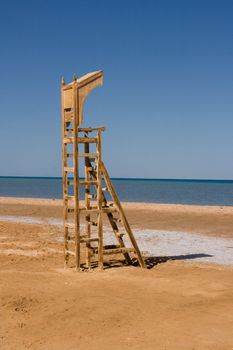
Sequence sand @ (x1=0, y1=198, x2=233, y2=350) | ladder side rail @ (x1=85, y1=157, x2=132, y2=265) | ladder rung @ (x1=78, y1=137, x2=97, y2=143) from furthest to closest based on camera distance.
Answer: ladder side rail @ (x1=85, y1=157, x2=132, y2=265), ladder rung @ (x1=78, y1=137, x2=97, y2=143), sand @ (x1=0, y1=198, x2=233, y2=350)

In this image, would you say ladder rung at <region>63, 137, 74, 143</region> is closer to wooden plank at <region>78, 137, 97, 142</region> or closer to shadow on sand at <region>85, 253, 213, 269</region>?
wooden plank at <region>78, 137, 97, 142</region>

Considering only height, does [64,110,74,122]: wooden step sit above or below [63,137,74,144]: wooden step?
above

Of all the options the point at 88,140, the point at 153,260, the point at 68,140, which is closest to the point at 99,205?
the point at 88,140

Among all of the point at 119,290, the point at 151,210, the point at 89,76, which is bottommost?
the point at 151,210

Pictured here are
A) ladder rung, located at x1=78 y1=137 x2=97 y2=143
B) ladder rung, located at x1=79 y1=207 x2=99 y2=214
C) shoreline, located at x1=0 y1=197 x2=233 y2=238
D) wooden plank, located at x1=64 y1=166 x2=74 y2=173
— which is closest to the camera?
wooden plank, located at x1=64 y1=166 x2=74 y2=173

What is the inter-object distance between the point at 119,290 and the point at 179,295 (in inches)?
54.8

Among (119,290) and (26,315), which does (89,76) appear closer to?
(119,290)

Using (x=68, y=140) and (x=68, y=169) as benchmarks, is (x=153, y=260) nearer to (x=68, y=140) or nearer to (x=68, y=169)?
(x=68, y=169)

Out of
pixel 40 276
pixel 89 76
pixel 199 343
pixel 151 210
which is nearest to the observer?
pixel 199 343

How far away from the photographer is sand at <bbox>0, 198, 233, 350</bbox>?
7672mm

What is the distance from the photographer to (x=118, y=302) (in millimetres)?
9727

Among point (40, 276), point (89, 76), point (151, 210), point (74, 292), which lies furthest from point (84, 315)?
point (151, 210)

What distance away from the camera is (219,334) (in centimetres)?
790

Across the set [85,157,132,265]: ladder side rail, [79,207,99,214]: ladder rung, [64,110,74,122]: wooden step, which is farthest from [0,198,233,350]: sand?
[64,110,74,122]: wooden step
